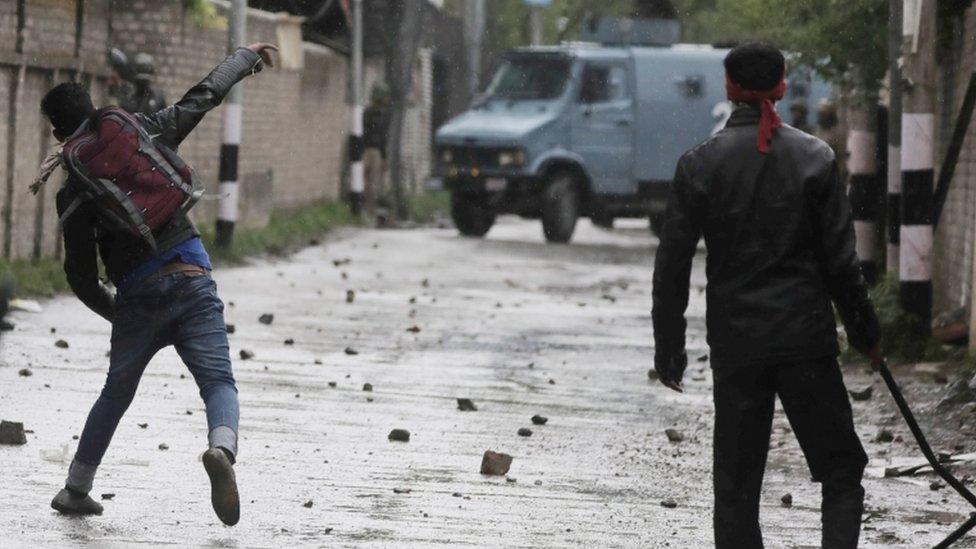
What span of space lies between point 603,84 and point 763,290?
2116cm

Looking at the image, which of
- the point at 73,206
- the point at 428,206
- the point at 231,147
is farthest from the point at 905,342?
the point at 428,206

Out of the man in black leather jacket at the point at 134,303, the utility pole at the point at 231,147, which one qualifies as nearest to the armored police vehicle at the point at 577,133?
the utility pole at the point at 231,147

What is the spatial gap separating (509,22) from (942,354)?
35.5 meters

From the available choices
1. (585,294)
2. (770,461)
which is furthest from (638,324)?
(770,461)

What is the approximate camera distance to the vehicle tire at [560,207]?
85.3 ft

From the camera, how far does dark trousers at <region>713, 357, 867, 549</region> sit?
5828 mm

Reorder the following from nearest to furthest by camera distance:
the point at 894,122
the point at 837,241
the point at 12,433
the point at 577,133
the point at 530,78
Answer: the point at 837,241 → the point at 12,433 → the point at 894,122 → the point at 577,133 → the point at 530,78

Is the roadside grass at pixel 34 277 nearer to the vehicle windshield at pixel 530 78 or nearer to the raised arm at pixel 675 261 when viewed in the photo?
the raised arm at pixel 675 261

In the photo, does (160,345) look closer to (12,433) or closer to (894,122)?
(12,433)

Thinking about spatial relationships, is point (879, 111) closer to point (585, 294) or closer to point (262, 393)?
point (585, 294)

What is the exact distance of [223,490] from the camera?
663 cm

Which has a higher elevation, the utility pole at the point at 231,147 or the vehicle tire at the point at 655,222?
the utility pole at the point at 231,147

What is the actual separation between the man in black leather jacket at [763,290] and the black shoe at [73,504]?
2310 mm

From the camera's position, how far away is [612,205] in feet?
89.4
